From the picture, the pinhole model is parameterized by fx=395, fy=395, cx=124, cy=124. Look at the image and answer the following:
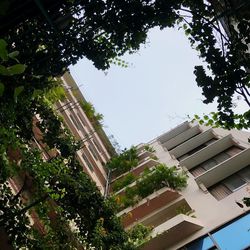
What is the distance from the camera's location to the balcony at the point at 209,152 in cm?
1822

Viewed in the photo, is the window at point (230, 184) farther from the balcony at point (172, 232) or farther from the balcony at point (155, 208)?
the balcony at point (172, 232)

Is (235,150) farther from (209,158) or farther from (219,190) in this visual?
(219,190)

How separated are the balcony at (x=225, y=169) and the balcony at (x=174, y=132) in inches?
421

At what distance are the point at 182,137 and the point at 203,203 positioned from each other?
1028cm

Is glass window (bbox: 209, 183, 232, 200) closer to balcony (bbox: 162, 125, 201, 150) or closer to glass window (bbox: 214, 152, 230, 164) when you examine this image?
glass window (bbox: 214, 152, 230, 164)

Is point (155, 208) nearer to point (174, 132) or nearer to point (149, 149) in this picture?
point (149, 149)

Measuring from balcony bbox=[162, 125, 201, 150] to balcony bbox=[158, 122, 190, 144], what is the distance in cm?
122

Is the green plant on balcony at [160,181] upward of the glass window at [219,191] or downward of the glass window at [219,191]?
upward

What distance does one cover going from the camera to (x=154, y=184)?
53.6 feet

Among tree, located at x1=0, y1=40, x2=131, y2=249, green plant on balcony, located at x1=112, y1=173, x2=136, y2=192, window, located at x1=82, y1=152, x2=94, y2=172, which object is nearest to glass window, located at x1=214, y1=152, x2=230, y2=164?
green plant on balcony, located at x1=112, y1=173, x2=136, y2=192

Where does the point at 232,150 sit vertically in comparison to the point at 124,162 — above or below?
below

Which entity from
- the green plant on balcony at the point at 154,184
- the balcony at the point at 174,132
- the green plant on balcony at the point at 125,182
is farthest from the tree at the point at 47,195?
the balcony at the point at 174,132

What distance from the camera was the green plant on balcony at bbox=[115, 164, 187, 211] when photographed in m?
16.1

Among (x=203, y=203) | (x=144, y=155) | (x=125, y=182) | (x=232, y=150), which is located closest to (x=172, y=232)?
(x=203, y=203)
